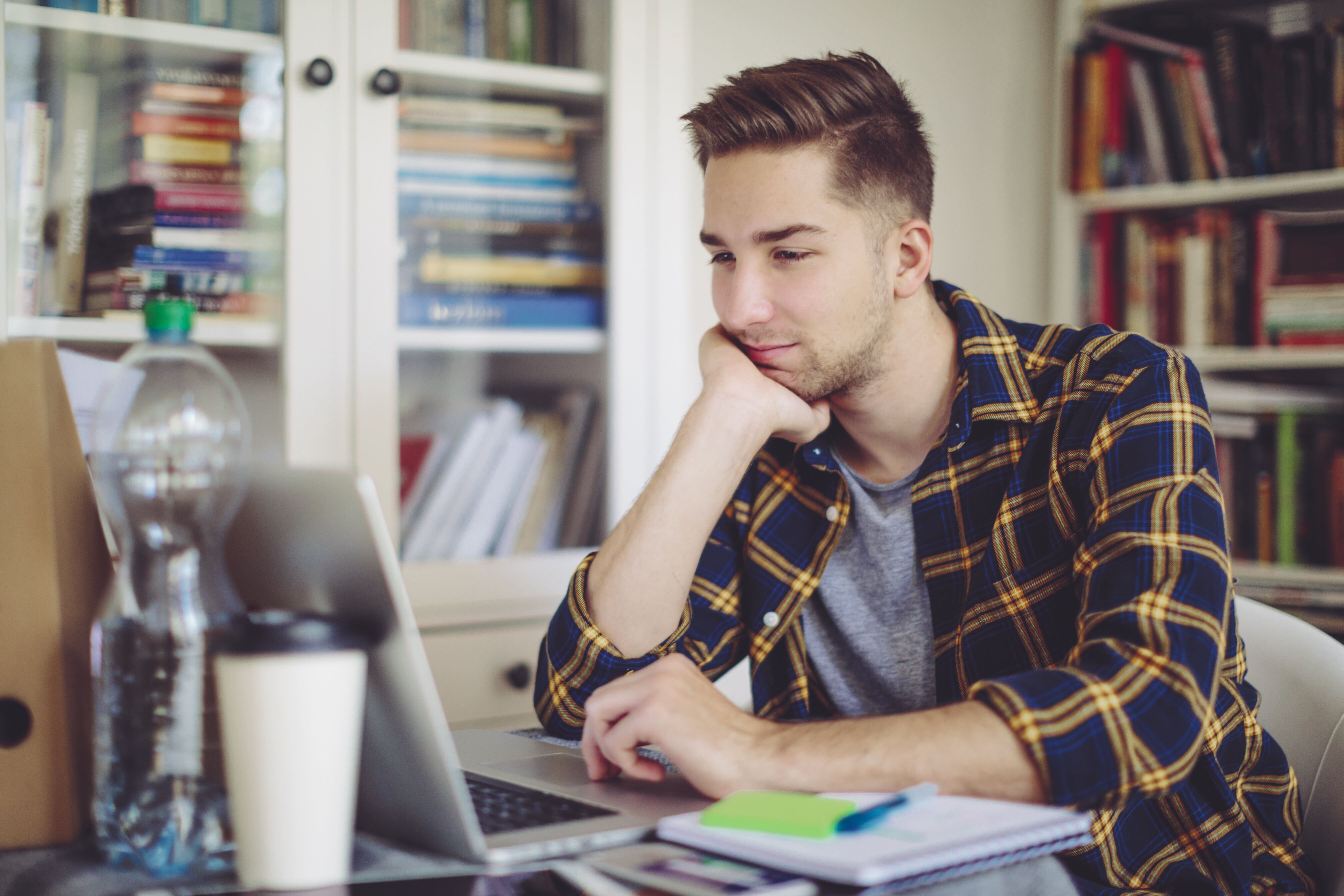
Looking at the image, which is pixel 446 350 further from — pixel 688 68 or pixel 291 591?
pixel 291 591

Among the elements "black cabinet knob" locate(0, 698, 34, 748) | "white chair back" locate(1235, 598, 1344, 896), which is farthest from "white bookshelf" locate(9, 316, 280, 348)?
"white chair back" locate(1235, 598, 1344, 896)

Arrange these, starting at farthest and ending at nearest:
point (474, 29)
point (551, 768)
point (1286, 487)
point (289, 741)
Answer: point (1286, 487) < point (474, 29) < point (551, 768) < point (289, 741)

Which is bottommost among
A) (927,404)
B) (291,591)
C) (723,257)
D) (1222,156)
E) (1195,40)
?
(291,591)

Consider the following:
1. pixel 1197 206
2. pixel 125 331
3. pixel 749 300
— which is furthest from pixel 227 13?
pixel 1197 206

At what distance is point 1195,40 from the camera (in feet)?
7.90

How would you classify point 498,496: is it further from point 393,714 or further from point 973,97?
point 973,97

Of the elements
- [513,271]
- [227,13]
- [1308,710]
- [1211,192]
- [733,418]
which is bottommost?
[1308,710]

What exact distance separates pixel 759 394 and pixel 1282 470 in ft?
4.83

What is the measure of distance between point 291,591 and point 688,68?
1.37 meters

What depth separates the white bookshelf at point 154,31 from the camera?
1.43m

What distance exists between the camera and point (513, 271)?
5.83ft

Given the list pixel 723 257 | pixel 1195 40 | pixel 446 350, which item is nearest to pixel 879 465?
pixel 723 257

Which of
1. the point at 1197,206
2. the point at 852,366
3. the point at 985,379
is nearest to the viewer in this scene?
the point at 985,379

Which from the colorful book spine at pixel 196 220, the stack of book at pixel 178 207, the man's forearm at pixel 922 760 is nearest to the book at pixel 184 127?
the stack of book at pixel 178 207
